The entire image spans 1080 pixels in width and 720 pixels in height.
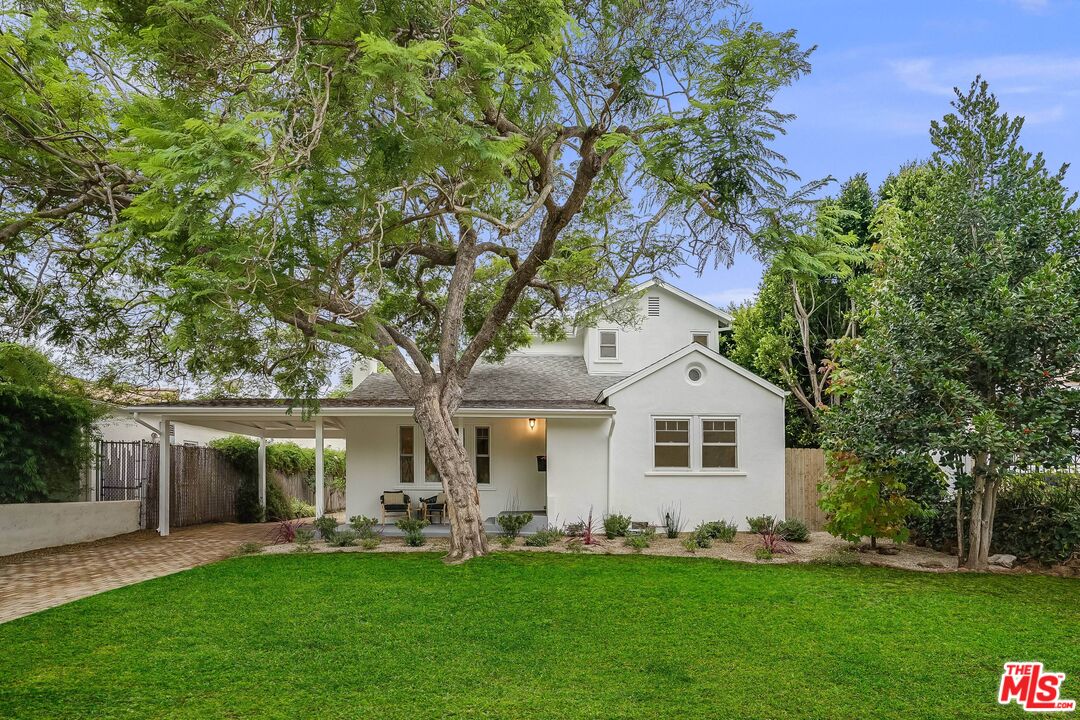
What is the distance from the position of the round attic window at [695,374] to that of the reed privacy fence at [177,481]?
1320cm

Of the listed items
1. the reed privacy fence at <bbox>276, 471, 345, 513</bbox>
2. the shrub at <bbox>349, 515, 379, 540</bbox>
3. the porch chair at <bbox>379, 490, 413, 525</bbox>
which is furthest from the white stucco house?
the reed privacy fence at <bbox>276, 471, 345, 513</bbox>

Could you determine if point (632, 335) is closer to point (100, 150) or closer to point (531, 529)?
point (531, 529)

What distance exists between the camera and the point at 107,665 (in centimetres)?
666

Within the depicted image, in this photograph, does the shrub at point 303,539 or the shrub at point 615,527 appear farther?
the shrub at point 615,527

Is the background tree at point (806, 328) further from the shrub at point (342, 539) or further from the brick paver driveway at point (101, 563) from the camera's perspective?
the brick paver driveway at point (101, 563)

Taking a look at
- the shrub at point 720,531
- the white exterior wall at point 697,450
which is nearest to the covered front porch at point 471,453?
the white exterior wall at point 697,450

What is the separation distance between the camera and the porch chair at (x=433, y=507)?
1683 cm

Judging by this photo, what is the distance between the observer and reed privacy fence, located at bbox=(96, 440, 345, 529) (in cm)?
1697

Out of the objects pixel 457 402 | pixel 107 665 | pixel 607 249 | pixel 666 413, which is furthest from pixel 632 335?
pixel 107 665

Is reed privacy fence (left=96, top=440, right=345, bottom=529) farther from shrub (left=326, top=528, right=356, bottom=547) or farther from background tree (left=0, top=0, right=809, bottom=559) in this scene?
shrub (left=326, top=528, right=356, bottom=547)

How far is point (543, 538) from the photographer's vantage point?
14453 millimetres

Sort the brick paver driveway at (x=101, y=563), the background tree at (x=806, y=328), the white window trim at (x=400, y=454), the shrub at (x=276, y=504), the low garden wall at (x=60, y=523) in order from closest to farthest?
the brick paver driveway at (x=101, y=563) < the low garden wall at (x=60, y=523) < the white window trim at (x=400, y=454) < the shrub at (x=276, y=504) < the background tree at (x=806, y=328)

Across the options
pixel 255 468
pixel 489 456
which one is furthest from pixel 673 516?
pixel 255 468

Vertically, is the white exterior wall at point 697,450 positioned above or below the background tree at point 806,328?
below
